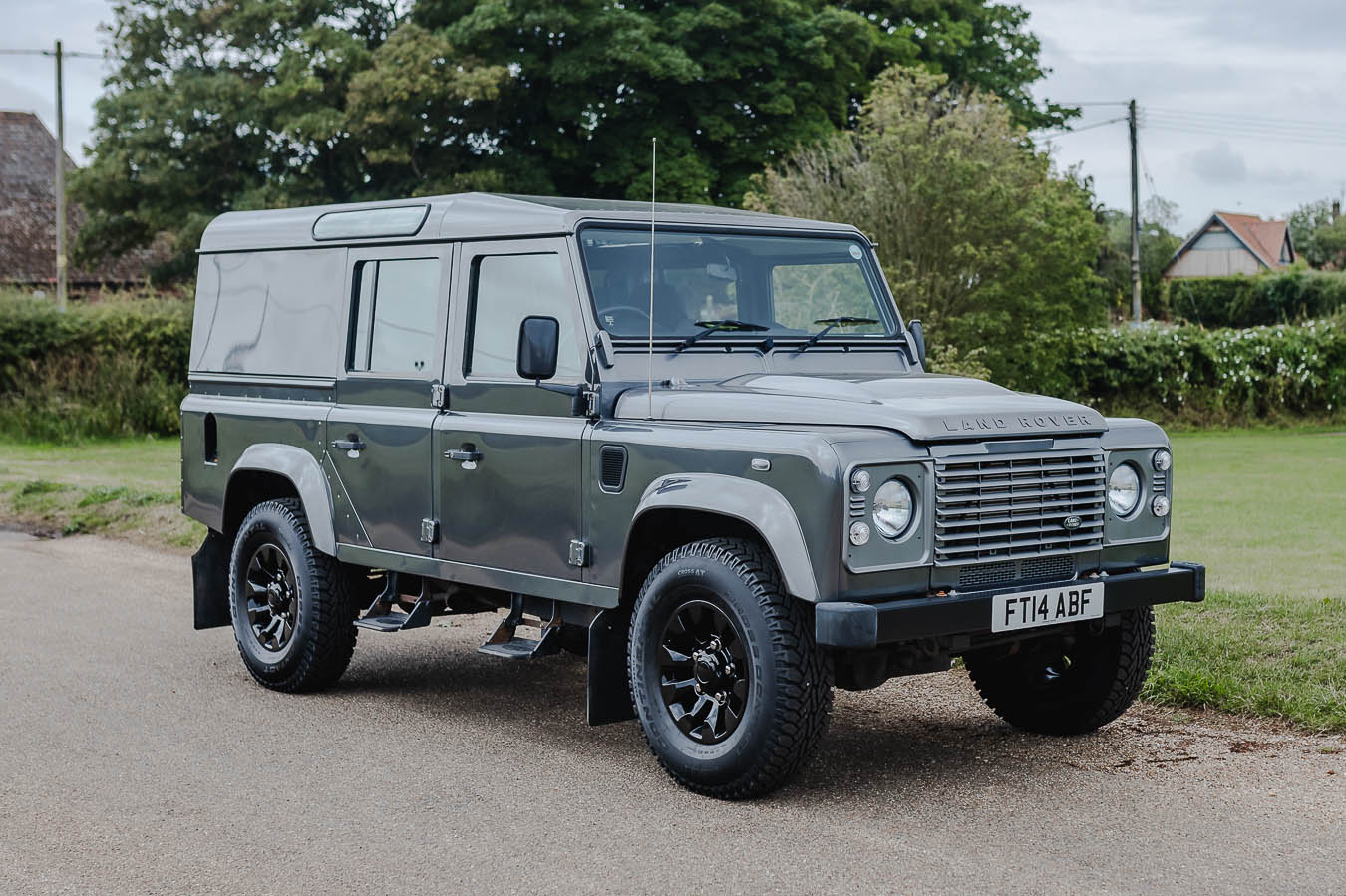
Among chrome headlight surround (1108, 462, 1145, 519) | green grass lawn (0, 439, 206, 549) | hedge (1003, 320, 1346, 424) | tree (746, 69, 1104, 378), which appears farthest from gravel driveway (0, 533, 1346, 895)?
hedge (1003, 320, 1346, 424)

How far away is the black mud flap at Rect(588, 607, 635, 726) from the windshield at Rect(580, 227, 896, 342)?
3.87ft

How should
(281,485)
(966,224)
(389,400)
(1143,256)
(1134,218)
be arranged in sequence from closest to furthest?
(389,400) → (281,485) → (966,224) → (1134,218) → (1143,256)

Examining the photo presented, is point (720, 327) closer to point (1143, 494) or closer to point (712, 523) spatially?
point (712, 523)

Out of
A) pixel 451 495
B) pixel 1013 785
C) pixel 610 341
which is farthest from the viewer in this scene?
pixel 451 495

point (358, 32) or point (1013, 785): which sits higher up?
point (358, 32)

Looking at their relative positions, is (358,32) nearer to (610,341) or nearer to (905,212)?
(905,212)

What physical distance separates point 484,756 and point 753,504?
1.73 m

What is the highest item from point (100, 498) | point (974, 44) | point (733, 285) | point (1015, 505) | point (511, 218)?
point (974, 44)

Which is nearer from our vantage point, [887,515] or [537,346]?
[887,515]

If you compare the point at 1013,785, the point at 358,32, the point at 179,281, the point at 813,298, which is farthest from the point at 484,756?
the point at 179,281

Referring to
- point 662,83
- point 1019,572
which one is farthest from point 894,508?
point 662,83

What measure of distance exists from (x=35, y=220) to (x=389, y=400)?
135 feet

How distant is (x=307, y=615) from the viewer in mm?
7410

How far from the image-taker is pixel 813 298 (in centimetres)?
712
